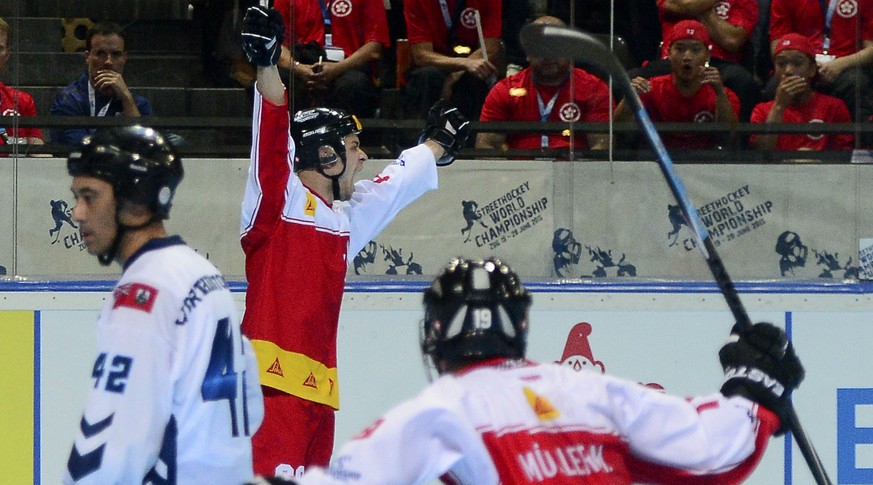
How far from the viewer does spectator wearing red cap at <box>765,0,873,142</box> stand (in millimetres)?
4711

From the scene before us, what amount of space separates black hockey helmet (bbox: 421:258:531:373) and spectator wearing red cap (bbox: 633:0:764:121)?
112 inches

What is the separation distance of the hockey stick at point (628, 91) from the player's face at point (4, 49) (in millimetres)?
2474

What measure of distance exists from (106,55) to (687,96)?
2030 millimetres

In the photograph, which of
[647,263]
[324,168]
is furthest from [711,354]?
[324,168]

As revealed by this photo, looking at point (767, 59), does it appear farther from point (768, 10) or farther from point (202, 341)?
point (202, 341)

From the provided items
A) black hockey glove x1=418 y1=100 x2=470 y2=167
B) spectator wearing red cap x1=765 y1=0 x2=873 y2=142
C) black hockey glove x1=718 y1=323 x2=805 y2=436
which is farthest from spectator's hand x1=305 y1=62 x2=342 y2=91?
black hockey glove x1=718 y1=323 x2=805 y2=436

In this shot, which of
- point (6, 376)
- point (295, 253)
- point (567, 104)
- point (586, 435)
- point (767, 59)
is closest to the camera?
point (586, 435)

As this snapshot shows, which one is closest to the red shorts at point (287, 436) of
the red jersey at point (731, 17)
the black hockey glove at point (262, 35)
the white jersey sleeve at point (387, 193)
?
the white jersey sleeve at point (387, 193)

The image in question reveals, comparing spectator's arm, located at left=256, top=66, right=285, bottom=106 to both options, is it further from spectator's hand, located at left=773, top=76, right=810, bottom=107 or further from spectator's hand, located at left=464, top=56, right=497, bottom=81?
spectator's hand, located at left=773, top=76, right=810, bottom=107

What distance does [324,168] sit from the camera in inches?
152

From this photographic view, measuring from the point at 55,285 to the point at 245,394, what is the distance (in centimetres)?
212

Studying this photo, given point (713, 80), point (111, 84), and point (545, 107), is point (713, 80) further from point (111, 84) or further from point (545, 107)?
point (111, 84)

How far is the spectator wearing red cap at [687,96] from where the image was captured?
4.76m

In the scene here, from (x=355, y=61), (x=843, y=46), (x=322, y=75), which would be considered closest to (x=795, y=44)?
(x=843, y=46)
